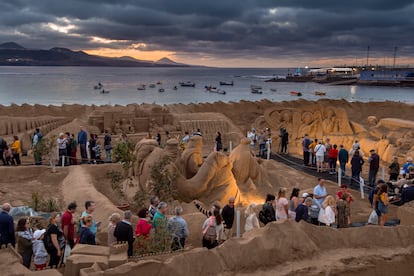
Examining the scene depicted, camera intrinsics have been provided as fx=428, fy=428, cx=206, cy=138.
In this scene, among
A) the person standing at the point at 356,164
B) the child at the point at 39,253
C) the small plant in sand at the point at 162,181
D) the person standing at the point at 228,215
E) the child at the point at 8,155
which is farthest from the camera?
the child at the point at 8,155

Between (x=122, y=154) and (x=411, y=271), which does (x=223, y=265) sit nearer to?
(x=411, y=271)

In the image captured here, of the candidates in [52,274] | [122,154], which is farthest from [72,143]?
[52,274]

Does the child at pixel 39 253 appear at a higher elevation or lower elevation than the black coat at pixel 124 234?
lower

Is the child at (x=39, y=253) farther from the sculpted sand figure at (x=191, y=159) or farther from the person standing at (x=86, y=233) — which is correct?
the sculpted sand figure at (x=191, y=159)

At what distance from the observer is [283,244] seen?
580cm

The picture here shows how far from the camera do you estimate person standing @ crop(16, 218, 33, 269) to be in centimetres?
631

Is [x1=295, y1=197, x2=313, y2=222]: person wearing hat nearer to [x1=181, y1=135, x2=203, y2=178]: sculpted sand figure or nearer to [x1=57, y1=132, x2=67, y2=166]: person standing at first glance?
[x1=181, y1=135, x2=203, y2=178]: sculpted sand figure

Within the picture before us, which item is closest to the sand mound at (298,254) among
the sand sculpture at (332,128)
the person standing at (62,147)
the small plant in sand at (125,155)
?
the small plant in sand at (125,155)

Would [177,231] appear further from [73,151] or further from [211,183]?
[73,151]

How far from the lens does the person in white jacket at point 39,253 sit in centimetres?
618

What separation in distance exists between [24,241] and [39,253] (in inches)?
12.6

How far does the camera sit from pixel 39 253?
620 centimetres

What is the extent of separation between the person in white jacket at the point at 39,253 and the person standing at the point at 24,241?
115mm

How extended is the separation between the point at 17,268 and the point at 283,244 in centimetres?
353
